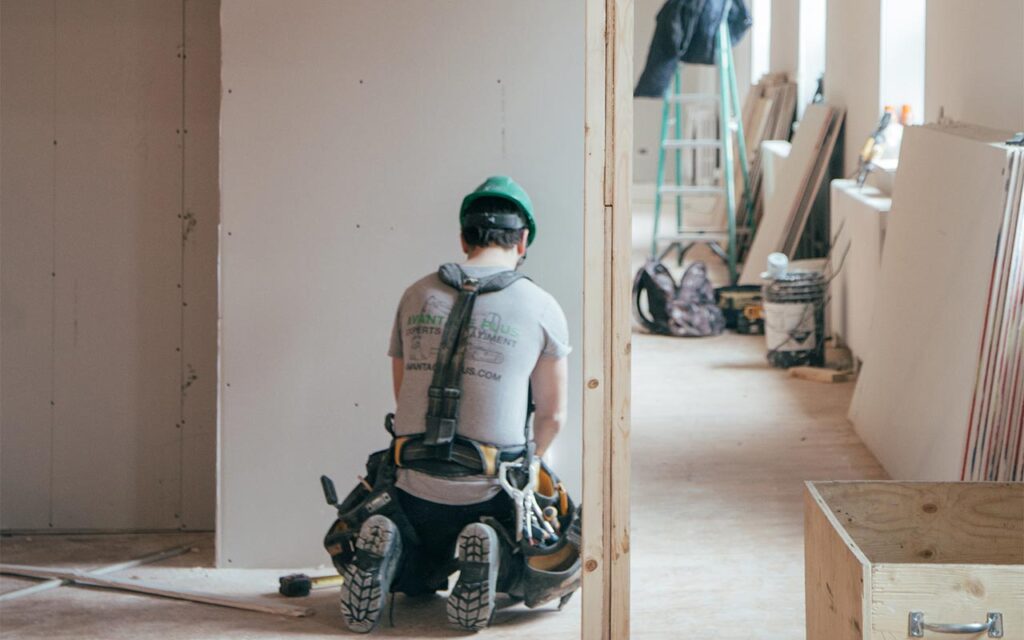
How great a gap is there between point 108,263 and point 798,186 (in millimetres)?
4999

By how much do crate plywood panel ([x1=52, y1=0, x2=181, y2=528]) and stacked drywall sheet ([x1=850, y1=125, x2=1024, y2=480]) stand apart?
2457 mm

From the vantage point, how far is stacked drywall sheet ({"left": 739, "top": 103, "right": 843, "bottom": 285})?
811 centimetres

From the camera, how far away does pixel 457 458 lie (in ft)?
11.4

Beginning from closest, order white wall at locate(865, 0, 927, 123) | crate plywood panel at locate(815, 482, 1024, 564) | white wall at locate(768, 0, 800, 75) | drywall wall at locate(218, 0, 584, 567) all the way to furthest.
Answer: crate plywood panel at locate(815, 482, 1024, 564)
drywall wall at locate(218, 0, 584, 567)
white wall at locate(865, 0, 927, 123)
white wall at locate(768, 0, 800, 75)

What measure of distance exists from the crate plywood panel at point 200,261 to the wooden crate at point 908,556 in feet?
7.30

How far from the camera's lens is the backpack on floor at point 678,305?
318 inches

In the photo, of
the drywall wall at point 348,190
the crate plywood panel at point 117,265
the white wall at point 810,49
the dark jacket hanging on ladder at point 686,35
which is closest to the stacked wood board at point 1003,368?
the drywall wall at point 348,190

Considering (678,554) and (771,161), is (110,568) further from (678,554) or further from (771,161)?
(771,161)

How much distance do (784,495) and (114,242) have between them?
7.96 feet

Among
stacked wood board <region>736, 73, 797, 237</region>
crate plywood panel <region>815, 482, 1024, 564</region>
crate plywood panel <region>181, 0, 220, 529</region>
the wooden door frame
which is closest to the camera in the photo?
the wooden door frame

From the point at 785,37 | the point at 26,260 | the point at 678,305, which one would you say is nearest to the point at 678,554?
the point at 26,260

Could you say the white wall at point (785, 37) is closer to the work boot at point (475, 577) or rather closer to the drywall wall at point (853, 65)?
the drywall wall at point (853, 65)

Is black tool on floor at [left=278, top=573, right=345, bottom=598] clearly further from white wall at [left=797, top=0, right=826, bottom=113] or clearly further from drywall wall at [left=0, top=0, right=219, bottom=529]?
white wall at [left=797, top=0, right=826, bottom=113]

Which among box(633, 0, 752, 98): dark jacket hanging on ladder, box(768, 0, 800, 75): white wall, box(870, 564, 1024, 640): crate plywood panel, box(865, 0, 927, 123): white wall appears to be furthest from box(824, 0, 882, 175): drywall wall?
box(870, 564, 1024, 640): crate plywood panel
